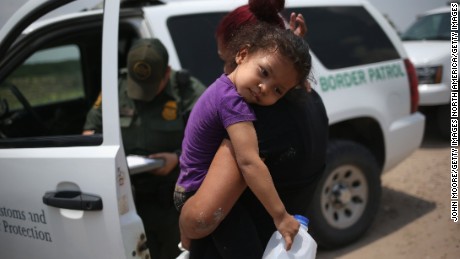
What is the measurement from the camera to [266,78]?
138 centimetres

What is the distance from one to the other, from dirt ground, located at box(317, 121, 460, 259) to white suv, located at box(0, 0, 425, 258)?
0.62 feet

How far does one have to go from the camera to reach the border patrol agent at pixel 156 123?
97.1 inches

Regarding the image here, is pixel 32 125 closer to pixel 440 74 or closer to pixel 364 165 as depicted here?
pixel 364 165

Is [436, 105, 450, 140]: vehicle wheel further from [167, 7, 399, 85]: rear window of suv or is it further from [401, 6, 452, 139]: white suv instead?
[167, 7, 399, 85]: rear window of suv

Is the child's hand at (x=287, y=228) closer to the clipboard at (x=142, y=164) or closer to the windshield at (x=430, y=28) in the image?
the clipboard at (x=142, y=164)

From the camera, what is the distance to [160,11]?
2.80 m

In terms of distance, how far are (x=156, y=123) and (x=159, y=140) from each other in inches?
4.1

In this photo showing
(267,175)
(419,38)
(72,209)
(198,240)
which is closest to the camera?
(267,175)

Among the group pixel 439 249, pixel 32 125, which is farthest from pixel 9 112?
pixel 439 249

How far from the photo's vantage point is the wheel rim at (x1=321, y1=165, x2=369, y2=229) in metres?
3.29

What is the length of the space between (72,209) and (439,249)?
286 cm

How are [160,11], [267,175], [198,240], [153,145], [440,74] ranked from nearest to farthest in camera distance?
[267,175] → [198,240] → [153,145] → [160,11] → [440,74]

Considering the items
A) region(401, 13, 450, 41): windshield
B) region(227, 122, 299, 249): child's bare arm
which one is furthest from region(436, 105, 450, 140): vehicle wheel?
region(227, 122, 299, 249): child's bare arm

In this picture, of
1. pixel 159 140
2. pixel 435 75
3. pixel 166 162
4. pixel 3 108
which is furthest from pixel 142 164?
pixel 435 75
